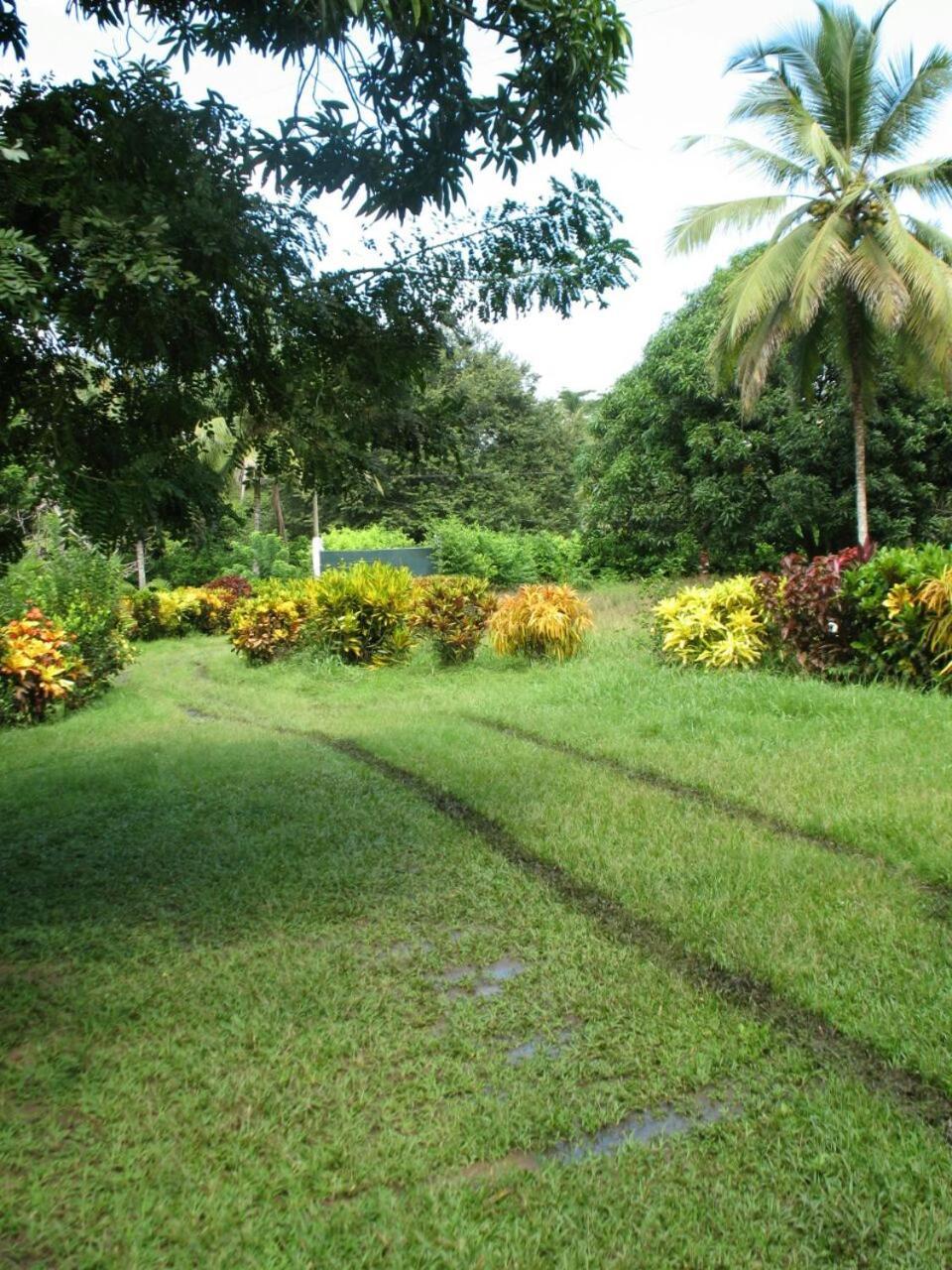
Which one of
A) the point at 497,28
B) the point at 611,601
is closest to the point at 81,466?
the point at 497,28

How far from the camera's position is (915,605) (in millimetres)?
7965

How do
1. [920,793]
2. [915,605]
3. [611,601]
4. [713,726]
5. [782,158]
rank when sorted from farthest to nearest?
[611,601], [782,158], [915,605], [713,726], [920,793]

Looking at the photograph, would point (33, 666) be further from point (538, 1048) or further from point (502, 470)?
point (502, 470)

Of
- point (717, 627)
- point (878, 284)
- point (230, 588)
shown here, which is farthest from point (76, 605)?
point (878, 284)

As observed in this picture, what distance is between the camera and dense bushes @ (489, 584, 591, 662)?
11227 mm

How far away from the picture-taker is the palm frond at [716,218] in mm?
16672

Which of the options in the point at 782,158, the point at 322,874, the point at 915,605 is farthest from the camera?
the point at 782,158

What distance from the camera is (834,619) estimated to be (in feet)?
29.0

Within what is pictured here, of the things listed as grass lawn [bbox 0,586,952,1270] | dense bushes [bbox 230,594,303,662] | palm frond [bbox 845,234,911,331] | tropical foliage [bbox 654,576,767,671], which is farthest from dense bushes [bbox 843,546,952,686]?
palm frond [bbox 845,234,911,331]

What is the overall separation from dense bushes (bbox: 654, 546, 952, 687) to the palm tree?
7.26m

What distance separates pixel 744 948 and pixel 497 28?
10.8ft

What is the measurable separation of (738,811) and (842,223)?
14590mm

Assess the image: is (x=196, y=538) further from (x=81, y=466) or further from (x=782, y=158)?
(x=782, y=158)

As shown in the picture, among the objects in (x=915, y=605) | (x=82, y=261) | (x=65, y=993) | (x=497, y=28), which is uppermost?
(x=497, y=28)
